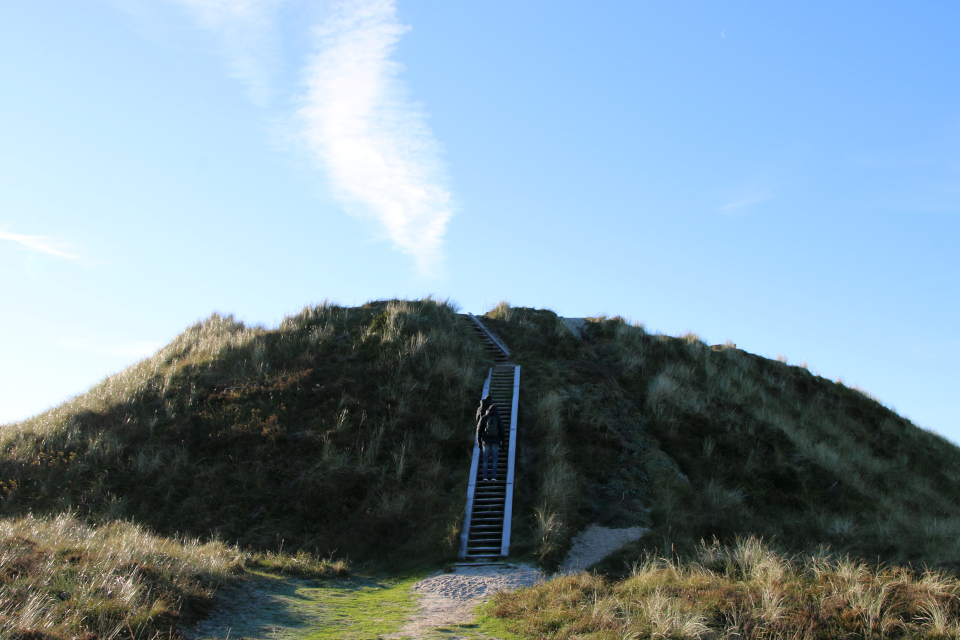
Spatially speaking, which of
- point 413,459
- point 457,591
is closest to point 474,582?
point 457,591

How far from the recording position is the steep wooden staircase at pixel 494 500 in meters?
12.0

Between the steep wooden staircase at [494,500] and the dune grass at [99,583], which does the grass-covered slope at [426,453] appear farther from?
the dune grass at [99,583]

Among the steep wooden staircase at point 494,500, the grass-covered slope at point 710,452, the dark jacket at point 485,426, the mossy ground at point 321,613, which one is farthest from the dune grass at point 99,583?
the grass-covered slope at point 710,452

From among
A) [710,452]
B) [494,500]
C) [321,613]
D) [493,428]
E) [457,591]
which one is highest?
[710,452]

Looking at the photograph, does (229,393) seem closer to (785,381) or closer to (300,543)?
(300,543)

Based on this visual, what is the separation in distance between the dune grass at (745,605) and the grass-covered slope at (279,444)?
4.41 m

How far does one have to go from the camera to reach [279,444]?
15727 millimetres

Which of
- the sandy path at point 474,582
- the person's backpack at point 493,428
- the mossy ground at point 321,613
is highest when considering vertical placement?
the person's backpack at point 493,428

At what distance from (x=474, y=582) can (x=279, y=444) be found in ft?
24.8

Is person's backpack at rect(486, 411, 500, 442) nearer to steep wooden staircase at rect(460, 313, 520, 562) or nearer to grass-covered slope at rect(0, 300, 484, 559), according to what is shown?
steep wooden staircase at rect(460, 313, 520, 562)

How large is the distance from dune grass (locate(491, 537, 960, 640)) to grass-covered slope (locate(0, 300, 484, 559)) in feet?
14.5

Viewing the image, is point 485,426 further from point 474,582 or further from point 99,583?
point 99,583

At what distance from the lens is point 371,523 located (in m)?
13.1

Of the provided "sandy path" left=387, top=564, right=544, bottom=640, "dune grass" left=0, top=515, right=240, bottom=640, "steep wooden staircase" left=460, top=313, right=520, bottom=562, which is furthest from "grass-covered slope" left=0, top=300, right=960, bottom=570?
"dune grass" left=0, top=515, right=240, bottom=640
